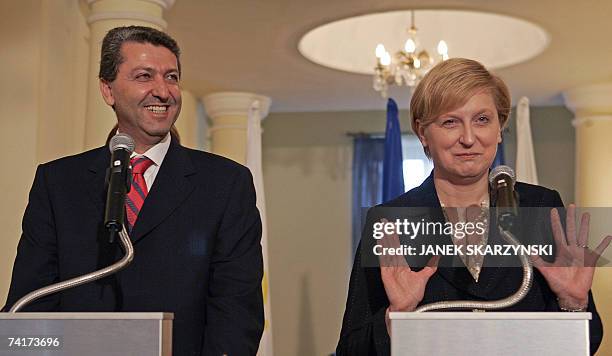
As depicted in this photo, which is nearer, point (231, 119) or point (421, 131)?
point (421, 131)

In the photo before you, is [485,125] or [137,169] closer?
[485,125]

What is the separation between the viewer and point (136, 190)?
2.04 m

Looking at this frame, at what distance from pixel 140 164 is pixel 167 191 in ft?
0.46

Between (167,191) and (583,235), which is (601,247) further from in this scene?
(167,191)

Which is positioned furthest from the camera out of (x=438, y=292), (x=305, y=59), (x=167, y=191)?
(x=305, y=59)

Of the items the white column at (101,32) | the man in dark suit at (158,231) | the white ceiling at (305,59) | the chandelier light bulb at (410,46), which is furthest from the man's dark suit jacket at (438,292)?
the chandelier light bulb at (410,46)

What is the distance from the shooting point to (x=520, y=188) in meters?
1.86

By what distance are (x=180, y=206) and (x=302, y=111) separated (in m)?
8.30

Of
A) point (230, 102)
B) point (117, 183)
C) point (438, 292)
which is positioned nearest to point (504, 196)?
point (438, 292)

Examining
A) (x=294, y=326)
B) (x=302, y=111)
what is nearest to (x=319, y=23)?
(x=302, y=111)

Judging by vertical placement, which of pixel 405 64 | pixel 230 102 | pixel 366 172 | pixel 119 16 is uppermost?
pixel 230 102

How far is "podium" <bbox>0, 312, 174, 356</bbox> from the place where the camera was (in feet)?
4.42

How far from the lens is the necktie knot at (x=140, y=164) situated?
6.83ft

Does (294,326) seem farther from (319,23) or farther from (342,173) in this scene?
(319,23)
